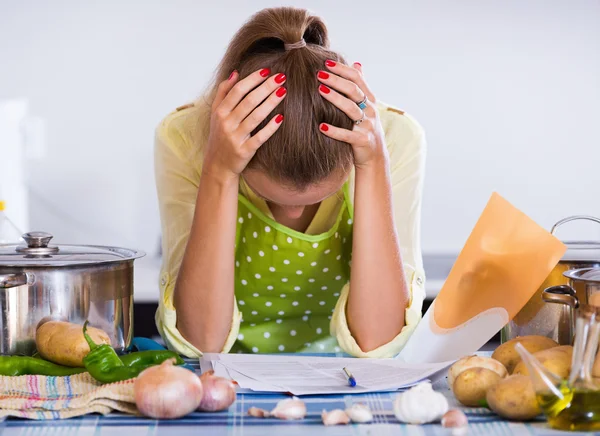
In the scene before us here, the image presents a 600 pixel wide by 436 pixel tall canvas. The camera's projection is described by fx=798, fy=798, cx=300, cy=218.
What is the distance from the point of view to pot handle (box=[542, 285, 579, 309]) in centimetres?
96

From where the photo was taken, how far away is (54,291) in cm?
103

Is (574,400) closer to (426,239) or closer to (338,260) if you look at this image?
(338,260)

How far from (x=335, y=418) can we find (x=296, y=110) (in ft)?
1.43

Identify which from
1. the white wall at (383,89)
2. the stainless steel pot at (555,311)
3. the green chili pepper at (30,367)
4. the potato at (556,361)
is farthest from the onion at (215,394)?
the white wall at (383,89)

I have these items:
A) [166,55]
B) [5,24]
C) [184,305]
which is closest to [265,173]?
[184,305]

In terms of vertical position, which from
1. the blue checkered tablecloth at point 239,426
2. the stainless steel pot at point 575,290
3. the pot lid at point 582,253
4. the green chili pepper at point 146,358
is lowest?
the blue checkered tablecloth at point 239,426

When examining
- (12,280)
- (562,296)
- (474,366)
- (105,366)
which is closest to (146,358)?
(105,366)

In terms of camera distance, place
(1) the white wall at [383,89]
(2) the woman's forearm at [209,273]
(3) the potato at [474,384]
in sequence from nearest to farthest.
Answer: (3) the potato at [474,384], (2) the woman's forearm at [209,273], (1) the white wall at [383,89]

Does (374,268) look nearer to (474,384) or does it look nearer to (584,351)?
(474,384)

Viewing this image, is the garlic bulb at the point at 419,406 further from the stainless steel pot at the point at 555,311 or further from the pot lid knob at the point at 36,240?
the pot lid knob at the point at 36,240

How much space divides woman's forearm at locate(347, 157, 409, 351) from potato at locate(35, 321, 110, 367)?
419 millimetres

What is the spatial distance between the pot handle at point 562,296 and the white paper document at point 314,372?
0.15m

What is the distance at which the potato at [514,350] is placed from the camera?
3.25 ft

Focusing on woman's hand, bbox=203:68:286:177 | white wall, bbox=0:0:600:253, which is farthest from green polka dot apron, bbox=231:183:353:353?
white wall, bbox=0:0:600:253
